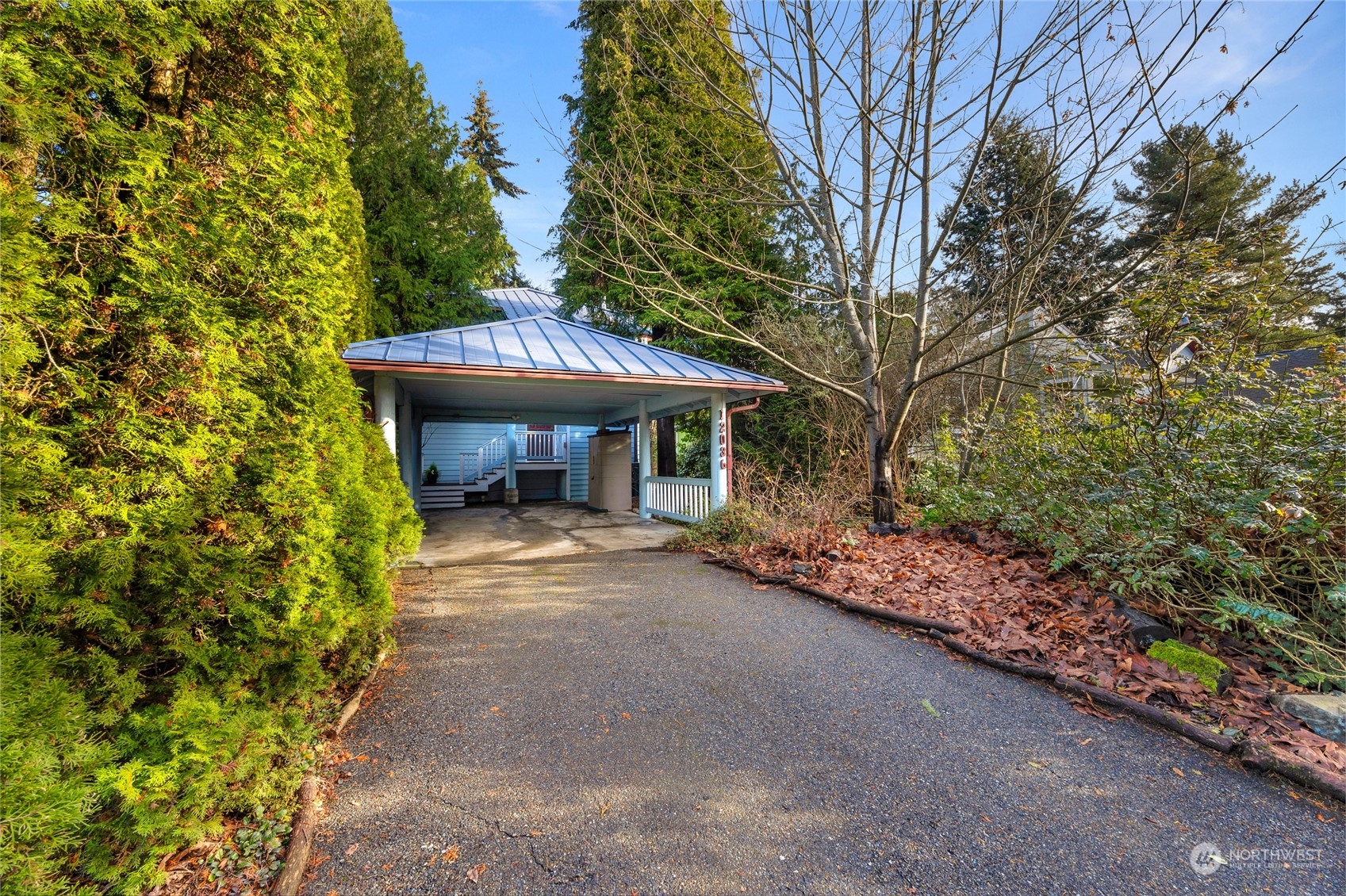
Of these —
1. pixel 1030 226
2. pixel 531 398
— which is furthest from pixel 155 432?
pixel 531 398

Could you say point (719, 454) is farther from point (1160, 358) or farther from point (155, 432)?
point (155, 432)

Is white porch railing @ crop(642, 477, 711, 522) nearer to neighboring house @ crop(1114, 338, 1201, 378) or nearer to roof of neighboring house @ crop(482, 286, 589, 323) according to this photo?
neighboring house @ crop(1114, 338, 1201, 378)

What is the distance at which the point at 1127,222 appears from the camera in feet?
17.1

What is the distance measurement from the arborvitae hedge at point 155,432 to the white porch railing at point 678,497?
6.20m

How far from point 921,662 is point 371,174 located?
12.9 m

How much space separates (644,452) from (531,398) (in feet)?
7.52

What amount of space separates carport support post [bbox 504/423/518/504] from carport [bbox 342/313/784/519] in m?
2.97

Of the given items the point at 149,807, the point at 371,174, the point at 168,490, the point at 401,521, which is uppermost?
the point at 371,174

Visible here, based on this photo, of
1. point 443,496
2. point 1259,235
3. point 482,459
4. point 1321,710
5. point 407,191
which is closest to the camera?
point 1321,710

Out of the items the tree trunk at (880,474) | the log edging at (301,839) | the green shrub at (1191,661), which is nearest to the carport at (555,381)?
the tree trunk at (880,474)

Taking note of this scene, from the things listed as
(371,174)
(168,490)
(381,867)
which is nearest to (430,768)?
(381,867)

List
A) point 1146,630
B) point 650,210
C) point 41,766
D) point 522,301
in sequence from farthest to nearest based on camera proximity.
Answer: point 522,301
point 650,210
point 1146,630
point 41,766

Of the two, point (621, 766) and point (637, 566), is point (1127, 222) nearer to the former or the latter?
point (637, 566)

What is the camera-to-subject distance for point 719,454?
7.91 m
